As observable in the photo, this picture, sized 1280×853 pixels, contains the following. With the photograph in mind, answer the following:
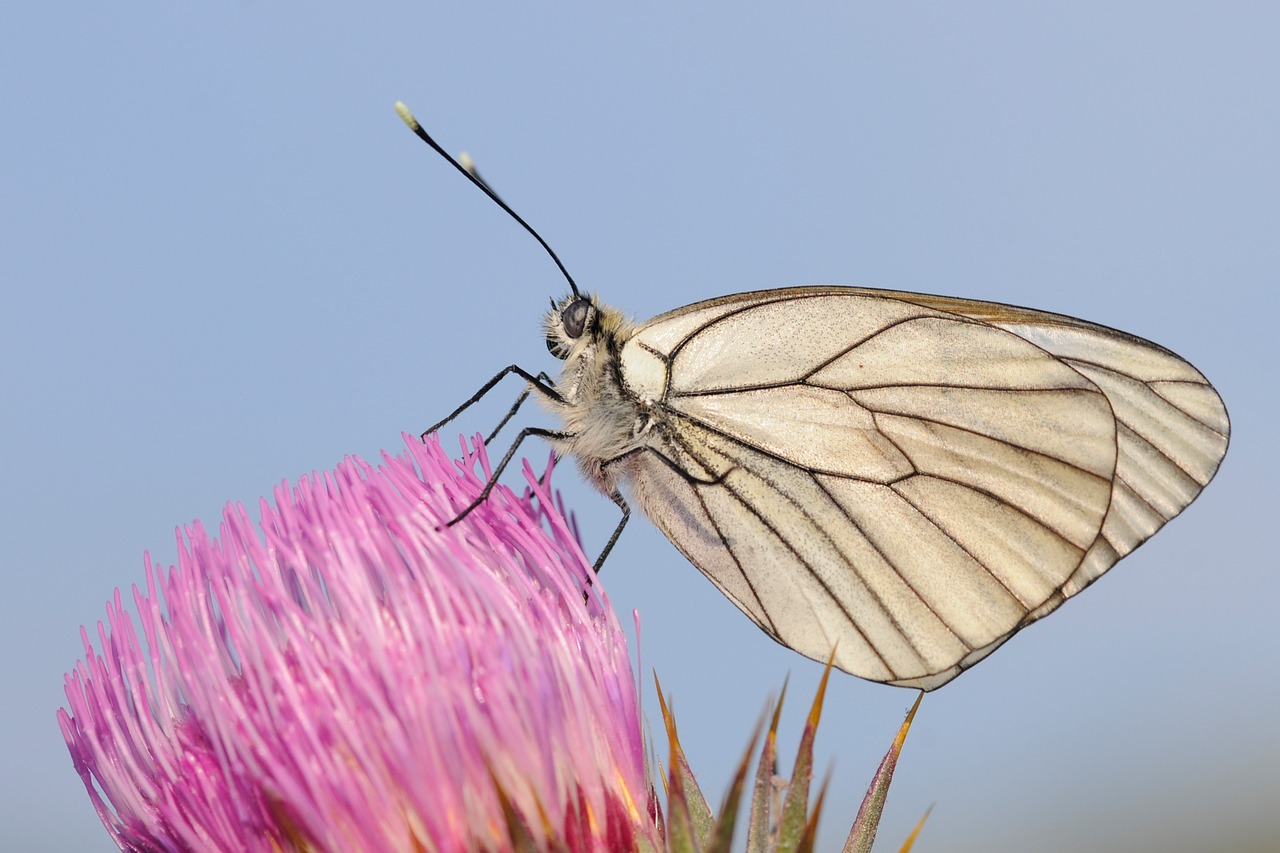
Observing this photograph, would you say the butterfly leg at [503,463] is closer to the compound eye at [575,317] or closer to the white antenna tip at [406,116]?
the compound eye at [575,317]

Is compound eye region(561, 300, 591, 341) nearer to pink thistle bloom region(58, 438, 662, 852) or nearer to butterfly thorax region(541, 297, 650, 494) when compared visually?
butterfly thorax region(541, 297, 650, 494)

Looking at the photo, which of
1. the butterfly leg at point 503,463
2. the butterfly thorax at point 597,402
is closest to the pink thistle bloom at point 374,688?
the butterfly leg at point 503,463

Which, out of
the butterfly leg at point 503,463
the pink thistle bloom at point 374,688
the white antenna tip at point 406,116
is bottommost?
the pink thistle bloom at point 374,688

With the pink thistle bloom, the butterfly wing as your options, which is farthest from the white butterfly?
the pink thistle bloom

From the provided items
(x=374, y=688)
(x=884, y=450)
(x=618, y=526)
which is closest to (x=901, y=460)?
(x=884, y=450)

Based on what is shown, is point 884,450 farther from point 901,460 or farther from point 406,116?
point 406,116

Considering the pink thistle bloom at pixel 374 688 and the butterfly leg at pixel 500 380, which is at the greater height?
the butterfly leg at pixel 500 380
